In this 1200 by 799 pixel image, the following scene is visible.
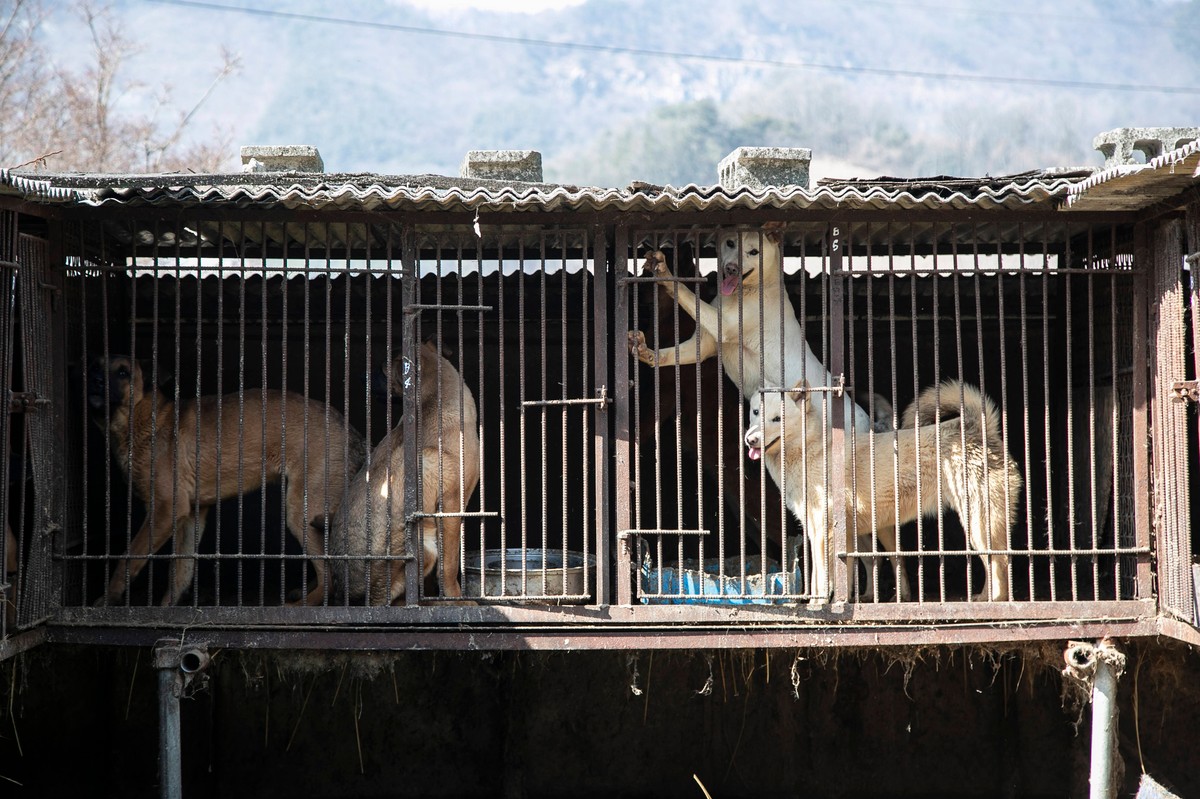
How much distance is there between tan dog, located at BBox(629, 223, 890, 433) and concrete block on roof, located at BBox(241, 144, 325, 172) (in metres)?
3.58

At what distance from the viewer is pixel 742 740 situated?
26.3ft

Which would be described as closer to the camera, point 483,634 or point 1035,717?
point 483,634

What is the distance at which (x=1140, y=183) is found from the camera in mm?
5805

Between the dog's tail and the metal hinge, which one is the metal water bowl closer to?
the dog's tail

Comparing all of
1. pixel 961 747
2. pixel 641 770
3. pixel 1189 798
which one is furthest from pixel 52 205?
pixel 1189 798

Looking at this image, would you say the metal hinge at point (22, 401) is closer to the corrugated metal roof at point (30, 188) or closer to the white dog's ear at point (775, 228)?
the corrugated metal roof at point (30, 188)

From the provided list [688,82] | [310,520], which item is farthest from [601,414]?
[688,82]

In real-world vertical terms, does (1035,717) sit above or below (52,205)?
below

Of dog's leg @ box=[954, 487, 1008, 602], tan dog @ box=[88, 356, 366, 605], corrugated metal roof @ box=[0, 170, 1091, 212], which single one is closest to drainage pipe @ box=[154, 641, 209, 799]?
tan dog @ box=[88, 356, 366, 605]

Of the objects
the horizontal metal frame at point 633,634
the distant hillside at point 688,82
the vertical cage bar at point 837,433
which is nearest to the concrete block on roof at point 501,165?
the vertical cage bar at point 837,433

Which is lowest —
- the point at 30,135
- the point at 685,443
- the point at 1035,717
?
the point at 1035,717

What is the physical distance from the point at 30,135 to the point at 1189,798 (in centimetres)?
2603

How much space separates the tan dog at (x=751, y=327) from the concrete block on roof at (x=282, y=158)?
3579mm

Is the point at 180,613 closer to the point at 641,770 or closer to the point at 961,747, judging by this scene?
the point at 641,770
